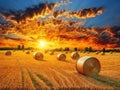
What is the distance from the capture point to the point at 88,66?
17594 millimetres

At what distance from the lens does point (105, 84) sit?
13758 millimetres

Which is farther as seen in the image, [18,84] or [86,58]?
[86,58]

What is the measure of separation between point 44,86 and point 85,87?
1.88 m

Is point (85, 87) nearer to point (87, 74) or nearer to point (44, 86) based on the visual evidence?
point (44, 86)

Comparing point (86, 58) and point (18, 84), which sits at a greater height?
point (86, 58)

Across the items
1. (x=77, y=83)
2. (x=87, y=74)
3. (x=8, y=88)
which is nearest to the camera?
(x=8, y=88)

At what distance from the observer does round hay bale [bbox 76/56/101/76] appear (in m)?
17.4

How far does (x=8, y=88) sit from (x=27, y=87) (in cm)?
87

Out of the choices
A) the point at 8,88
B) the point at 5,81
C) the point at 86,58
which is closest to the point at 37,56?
the point at 86,58

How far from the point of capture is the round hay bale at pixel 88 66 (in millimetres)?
17422

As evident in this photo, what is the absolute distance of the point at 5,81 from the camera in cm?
1388

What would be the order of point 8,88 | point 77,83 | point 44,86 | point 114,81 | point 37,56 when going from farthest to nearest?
point 37,56 < point 114,81 < point 77,83 < point 44,86 < point 8,88

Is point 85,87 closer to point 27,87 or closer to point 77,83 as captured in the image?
point 77,83

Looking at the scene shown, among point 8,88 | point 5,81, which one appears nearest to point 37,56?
point 5,81
